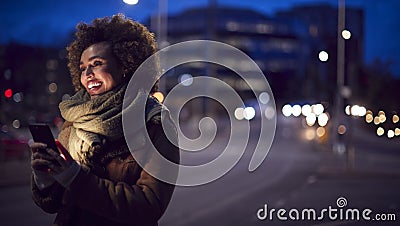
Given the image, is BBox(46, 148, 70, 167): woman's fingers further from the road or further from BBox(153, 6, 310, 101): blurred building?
BBox(153, 6, 310, 101): blurred building

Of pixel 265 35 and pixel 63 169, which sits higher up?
pixel 265 35

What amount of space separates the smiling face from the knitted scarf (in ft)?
0.16

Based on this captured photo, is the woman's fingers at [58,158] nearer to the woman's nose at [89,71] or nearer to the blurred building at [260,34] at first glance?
the woman's nose at [89,71]

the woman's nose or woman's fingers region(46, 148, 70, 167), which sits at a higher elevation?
the woman's nose

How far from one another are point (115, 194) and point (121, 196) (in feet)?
0.08

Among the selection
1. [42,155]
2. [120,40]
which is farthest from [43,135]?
[120,40]

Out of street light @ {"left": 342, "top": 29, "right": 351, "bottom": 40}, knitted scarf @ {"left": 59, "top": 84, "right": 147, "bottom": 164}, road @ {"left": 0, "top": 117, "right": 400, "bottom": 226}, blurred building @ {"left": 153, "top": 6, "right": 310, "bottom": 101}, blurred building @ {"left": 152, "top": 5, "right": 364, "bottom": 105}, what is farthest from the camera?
blurred building @ {"left": 153, "top": 6, "right": 310, "bottom": 101}

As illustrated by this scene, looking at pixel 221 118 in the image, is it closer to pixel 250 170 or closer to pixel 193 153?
pixel 193 153

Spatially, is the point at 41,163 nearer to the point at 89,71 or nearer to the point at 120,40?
the point at 89,71

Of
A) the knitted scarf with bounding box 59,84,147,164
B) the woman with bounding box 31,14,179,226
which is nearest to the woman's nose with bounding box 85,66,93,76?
the woman with bounding box 31,14,179,226

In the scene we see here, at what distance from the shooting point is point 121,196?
233 centimetres

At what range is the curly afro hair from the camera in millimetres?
2650

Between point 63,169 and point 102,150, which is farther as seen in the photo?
point 102,150

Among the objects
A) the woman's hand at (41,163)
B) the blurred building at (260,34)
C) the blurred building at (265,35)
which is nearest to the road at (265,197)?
the woman's hand at (41,163)
